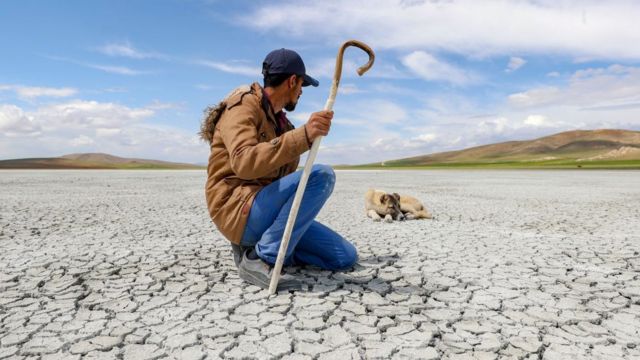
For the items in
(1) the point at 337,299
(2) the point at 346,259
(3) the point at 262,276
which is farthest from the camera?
(2) the point at 346,259

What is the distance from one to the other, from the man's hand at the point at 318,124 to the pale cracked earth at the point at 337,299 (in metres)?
1.13

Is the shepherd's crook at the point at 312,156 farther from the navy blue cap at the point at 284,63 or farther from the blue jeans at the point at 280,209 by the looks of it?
the navy blue cap at the point at 284,63

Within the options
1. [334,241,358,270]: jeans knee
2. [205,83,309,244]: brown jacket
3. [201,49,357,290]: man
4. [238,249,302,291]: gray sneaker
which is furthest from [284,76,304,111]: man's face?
[334,241,358,270]: jeans knee

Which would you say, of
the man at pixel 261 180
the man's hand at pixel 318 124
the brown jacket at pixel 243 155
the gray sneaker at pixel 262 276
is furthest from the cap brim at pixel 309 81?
the gray sneaker at pixel 262 276

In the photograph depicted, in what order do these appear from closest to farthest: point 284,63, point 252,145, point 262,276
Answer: point 252,145
point 284,63
point 262,276

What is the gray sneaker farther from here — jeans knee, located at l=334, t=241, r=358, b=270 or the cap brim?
the cap brim

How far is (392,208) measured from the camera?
23.1 feet

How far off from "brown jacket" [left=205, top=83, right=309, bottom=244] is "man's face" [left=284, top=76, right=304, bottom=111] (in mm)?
161

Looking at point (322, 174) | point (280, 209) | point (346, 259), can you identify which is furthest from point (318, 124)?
point (346, 259)

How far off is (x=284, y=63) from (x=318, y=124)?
60cm

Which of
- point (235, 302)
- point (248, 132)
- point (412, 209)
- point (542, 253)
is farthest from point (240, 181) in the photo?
point (412, 209)

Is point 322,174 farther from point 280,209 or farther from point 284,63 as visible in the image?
point 284,63

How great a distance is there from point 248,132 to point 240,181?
49 centimetres

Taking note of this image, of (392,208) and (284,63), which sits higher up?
(284,63)
